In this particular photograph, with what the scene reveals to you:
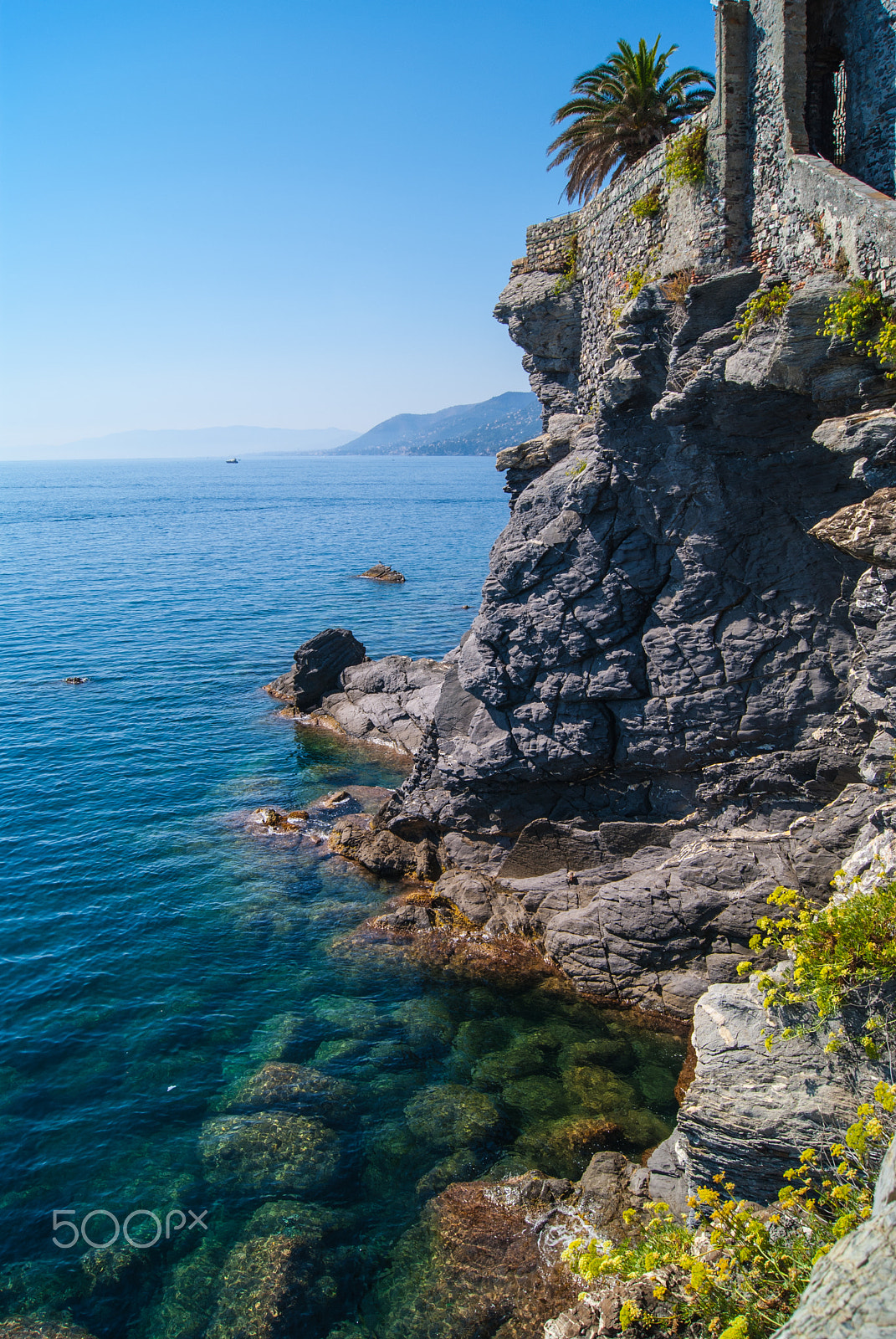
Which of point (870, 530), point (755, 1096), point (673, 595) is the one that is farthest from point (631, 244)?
point (755, 1096)

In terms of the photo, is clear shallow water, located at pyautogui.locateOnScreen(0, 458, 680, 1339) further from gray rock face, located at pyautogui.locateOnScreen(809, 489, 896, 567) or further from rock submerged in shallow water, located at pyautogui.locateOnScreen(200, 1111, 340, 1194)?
gray rock face, located at pyautogui.locateOnScreen(809, 489, 896, 567)

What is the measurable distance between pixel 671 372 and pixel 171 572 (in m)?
70.1

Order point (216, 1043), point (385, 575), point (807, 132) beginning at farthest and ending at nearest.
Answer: point (385, 575)
point (216, 1043)
point (807, 132)

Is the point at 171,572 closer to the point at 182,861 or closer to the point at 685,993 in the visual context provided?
the point at 182,861

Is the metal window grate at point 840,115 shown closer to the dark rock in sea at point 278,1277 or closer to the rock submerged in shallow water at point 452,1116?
the rock submerged in shallow water at point 452,1116

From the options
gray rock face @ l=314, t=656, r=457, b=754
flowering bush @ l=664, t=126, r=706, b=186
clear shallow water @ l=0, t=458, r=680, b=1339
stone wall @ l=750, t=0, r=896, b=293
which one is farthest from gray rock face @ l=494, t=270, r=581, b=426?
clear shallow water @ l=0, t=458, r=680, b=1339

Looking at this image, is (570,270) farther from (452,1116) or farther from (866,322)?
(452,1116)

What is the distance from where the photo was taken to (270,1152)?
1733 cm

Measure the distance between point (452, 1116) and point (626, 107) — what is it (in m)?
28.4

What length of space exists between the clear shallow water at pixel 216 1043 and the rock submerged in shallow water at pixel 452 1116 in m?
0.05

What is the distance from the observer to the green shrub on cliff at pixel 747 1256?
8391 millimetres

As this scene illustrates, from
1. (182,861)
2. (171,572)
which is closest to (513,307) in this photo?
(182,861)

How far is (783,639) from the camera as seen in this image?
70.0 ft

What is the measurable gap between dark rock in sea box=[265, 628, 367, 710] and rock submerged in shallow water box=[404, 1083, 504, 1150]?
2849 cm
